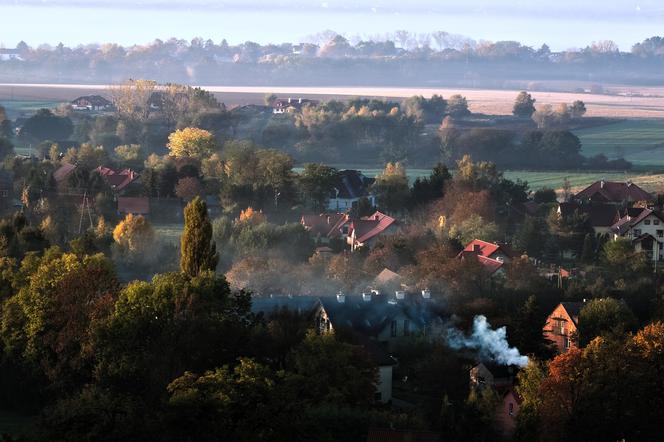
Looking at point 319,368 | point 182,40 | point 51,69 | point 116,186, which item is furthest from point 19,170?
point 182,40

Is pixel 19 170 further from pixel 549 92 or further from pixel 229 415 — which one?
pixel 549 92

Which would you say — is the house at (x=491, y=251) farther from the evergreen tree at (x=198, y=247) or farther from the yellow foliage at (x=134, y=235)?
the evergreen tree at (x=198, y=247)

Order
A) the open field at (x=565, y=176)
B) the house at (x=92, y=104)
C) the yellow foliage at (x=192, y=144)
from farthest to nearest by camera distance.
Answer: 1. the house at (x=92, y=104)
2. the yellow foliage at (x=192, y=144)
3. the open field at (x=565, y=176)

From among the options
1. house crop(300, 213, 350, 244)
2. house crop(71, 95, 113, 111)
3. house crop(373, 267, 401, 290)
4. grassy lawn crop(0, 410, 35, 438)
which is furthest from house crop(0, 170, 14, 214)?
house crop(71, 95, 113, 111)

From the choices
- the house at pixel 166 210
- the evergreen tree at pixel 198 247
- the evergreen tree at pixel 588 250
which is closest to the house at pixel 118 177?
the house at pixel 166 210

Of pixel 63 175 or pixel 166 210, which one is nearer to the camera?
pixel 166 210

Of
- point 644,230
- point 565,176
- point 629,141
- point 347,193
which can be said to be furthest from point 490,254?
point 629,141

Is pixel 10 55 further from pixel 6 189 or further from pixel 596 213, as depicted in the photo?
pixel 596 213
